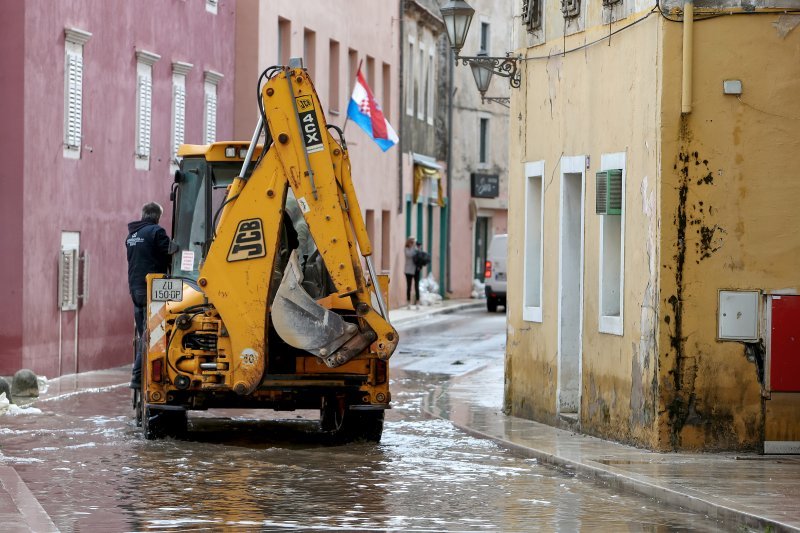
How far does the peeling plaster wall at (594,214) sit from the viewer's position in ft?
50.9

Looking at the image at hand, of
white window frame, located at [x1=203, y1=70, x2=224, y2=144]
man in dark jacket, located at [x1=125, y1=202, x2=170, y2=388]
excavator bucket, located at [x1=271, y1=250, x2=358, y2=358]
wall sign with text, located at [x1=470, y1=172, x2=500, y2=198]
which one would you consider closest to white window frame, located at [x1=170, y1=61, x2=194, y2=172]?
white window frame, located at [x1=203, y1=70, x2=224, y2=144]

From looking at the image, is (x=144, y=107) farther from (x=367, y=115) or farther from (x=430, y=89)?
(x=430, y=89)

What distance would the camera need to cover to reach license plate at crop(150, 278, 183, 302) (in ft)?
51.4

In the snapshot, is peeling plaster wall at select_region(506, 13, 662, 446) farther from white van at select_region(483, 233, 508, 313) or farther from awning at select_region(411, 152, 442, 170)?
awning at select_region(411, 152, 442, 170)

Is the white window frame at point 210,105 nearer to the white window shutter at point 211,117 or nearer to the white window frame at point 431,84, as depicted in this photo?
the white window shutter at point 211,117

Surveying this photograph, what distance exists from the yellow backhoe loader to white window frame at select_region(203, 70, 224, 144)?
1571 cm

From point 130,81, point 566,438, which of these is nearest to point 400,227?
point 130,81

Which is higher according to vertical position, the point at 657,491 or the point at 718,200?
the point at 718,200

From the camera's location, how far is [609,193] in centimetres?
1661

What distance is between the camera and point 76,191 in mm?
24797

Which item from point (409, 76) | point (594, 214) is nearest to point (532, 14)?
point (594, 214)

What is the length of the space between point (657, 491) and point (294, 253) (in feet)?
13.5

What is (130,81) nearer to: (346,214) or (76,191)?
(76,191)

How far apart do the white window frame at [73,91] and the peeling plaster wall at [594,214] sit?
723 centimetres
